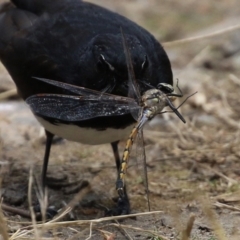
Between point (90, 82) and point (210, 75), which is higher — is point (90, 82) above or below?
below

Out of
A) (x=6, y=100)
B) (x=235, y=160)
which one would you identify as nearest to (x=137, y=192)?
(x=235, y=160)

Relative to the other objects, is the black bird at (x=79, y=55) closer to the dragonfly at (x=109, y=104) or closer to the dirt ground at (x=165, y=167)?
the dragonfly at (x=109, y=104)

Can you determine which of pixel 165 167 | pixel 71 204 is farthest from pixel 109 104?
pixel 165 167

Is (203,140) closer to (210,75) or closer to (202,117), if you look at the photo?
(202,117)

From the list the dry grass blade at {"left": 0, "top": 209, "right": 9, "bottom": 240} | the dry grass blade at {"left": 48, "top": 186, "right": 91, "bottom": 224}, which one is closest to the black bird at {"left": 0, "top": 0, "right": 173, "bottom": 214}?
the dry grass blade at {"left": 48, "top": 186, "right": 91, "bottom": 224}

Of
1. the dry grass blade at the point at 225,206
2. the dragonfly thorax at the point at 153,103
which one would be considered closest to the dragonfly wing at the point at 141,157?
the dragonfly thorax at the point at 153,103

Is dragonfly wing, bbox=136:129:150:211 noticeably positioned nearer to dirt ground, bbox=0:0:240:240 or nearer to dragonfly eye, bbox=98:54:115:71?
dirt ground, bbox=0:0:240:240

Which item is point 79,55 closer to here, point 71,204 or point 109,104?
point 109,104
